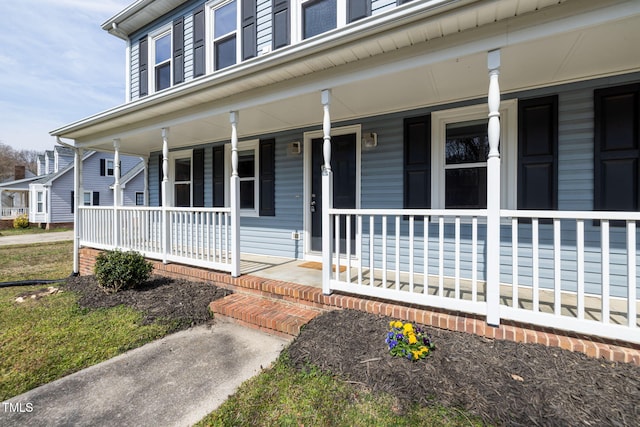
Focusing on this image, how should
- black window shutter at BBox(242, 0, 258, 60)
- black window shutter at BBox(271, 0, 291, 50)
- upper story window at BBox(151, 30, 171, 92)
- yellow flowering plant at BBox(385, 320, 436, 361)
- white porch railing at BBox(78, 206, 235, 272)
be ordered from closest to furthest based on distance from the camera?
yellow flowering plant at BBox(385, 320, 436, 361)
white porch railing at BBox(78, 206, 235, 272)
black window shutter at BBox(271, 0, 291, 50)
black window shutter at BBox(242, 0, 258, 60)
upper story window at BBox(151, 30, 171, 92)

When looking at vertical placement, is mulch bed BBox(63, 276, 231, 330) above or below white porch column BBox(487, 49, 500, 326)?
below

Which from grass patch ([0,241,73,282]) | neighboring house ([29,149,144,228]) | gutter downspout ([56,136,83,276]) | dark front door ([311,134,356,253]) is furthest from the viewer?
neighboring house ([29,149,144,228])

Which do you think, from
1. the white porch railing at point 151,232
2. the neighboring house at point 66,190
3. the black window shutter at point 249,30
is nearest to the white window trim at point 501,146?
the white porch railing at point 151,232

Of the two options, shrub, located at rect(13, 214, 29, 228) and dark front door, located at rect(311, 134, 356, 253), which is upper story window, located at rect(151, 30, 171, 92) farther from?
shrub, located at rect(13, 214, 29, 228)

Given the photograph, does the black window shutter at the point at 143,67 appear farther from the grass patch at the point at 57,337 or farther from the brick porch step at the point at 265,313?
the brick porch step at the point at 265,313

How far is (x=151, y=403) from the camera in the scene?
1.95m

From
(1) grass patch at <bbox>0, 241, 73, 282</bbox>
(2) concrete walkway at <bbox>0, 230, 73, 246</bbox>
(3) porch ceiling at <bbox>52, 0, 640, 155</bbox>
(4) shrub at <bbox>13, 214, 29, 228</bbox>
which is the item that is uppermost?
(3) porch ceiling at <bbox>52, 0, 640, 155</bbox>

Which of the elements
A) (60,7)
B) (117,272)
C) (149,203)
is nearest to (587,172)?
(117,272)

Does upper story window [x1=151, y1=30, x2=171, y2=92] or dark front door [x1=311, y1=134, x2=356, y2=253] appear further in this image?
upper story window [x1=151, y1=30, x2=171, y2=92]

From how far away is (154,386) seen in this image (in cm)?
213

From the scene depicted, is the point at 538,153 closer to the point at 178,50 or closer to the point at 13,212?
the point at 178,50

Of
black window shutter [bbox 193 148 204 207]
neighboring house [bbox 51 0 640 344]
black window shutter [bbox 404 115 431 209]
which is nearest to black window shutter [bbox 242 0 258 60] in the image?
neighboring house [bbox 51 0 640 344]

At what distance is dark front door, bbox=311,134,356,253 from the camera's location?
173 inches

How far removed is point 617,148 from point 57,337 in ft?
19.5
